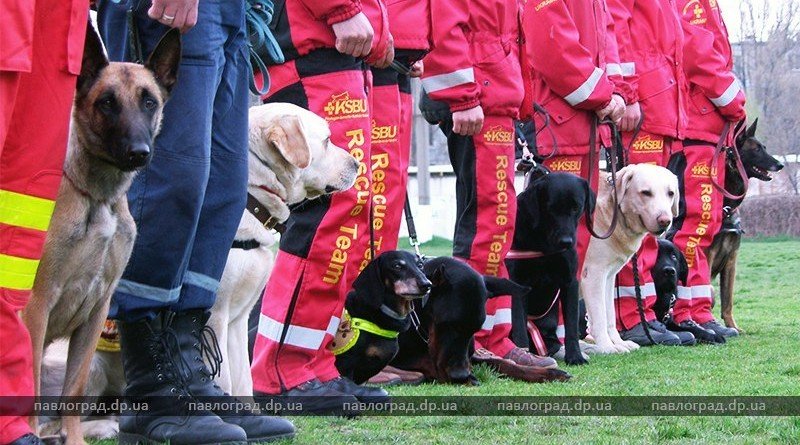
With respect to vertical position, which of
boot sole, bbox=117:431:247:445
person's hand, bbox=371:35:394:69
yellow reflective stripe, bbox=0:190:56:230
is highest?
person's hand, bbox=371:35:394:69

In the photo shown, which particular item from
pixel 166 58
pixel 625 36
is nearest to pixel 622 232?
pixel 625 36

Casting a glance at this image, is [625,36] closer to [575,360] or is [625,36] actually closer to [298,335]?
[575,360]

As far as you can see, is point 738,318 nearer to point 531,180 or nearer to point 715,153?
point 715,153

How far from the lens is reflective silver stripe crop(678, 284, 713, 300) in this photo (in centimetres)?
790

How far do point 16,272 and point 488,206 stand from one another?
3.58 m

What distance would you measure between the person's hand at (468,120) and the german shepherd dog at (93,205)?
2618mm

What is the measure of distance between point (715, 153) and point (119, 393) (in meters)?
5.46

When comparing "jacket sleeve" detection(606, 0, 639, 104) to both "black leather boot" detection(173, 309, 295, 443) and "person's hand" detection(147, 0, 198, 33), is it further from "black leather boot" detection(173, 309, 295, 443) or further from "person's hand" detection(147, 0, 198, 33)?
"person's hand" detection(147, 0, 198, 33)

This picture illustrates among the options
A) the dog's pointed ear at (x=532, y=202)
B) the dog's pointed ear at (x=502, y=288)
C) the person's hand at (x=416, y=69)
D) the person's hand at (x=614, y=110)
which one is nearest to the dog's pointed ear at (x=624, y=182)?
the person's hand at (x=614, y=110)

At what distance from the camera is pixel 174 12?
2912mm

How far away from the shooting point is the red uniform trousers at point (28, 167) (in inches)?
93.1

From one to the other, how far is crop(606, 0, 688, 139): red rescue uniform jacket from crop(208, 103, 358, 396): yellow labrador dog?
3.78m

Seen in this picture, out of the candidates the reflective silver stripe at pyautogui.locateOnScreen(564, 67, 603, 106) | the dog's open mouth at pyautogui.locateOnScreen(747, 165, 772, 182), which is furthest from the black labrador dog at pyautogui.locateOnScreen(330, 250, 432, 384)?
the dog's open mouth at pyautogui.locateOnScreen(747, 165, 772, 182)

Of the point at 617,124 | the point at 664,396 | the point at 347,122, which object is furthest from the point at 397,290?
the point at 617,124
